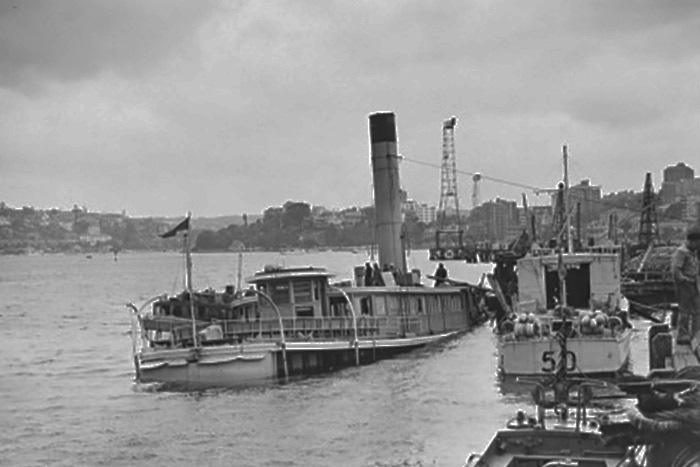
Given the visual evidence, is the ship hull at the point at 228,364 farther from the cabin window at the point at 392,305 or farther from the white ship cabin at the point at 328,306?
the cabin window at the point at 392,305

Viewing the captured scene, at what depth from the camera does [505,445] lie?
15.2 m

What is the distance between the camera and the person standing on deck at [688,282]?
54.5ft

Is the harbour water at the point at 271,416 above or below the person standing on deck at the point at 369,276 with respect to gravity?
below

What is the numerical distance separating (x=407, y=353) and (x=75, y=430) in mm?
17540

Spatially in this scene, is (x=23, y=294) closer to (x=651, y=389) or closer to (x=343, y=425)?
(x=343, y=425)

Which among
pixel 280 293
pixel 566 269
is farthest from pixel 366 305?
pixel 566 269

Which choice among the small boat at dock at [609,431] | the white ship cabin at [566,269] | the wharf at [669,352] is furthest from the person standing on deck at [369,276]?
the small boat at dock at [609,431]

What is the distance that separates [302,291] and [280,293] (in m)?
0.89

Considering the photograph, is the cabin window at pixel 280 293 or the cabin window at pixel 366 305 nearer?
the cabin window at pixel 280 293

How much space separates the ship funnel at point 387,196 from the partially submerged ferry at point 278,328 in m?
4.04

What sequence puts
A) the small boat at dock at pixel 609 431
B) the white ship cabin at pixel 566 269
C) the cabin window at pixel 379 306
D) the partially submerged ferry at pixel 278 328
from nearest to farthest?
the small boat at dock at pixel 609 431
the partially submerged ferry at pixel 278 328
the white ship cabin at pixel 566 269
the cabin window at pixel 379 306

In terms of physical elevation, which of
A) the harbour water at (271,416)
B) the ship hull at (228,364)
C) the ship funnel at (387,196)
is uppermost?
the ship funnel at (387,196)

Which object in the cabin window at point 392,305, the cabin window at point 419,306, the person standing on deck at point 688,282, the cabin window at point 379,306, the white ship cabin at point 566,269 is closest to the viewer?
the person standing on deck at point 688,282

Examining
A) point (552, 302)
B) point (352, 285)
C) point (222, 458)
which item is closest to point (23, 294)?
point (352, 285)
